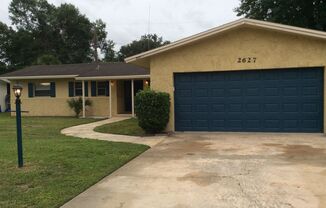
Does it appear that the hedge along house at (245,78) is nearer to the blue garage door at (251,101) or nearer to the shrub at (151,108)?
the blue garage door at (251,101)

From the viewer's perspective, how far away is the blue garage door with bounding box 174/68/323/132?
10.8 metres

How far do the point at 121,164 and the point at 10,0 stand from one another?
44.9 m

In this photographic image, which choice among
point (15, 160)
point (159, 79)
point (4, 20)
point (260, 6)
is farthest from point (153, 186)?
point (4, 20)

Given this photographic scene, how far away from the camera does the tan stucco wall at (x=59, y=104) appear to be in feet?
64.6

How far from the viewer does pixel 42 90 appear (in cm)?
2086

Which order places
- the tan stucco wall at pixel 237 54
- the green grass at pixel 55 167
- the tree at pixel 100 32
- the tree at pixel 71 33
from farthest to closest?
the tree at pixel 100 32, the tree at pixel 71 33, the tan stucco wall at pixel 237 54, the green grass at pixel 55 167

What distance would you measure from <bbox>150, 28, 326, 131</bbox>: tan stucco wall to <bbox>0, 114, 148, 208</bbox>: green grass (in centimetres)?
365

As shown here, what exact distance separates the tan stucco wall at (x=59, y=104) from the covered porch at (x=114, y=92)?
63mm

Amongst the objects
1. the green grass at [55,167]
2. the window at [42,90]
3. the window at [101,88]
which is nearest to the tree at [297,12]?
the window at [101,88]

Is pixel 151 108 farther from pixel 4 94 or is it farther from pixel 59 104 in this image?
pixel 4 94

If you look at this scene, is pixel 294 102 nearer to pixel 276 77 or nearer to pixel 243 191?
pixel 276 77

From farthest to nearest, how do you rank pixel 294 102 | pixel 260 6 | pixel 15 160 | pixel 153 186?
1. pixel 260 6
2. pixel 294 102
3. pixel 15 160
4. pixel 153 186

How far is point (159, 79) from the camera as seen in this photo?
12008 millimetres

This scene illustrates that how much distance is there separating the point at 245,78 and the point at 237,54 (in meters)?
0.85
